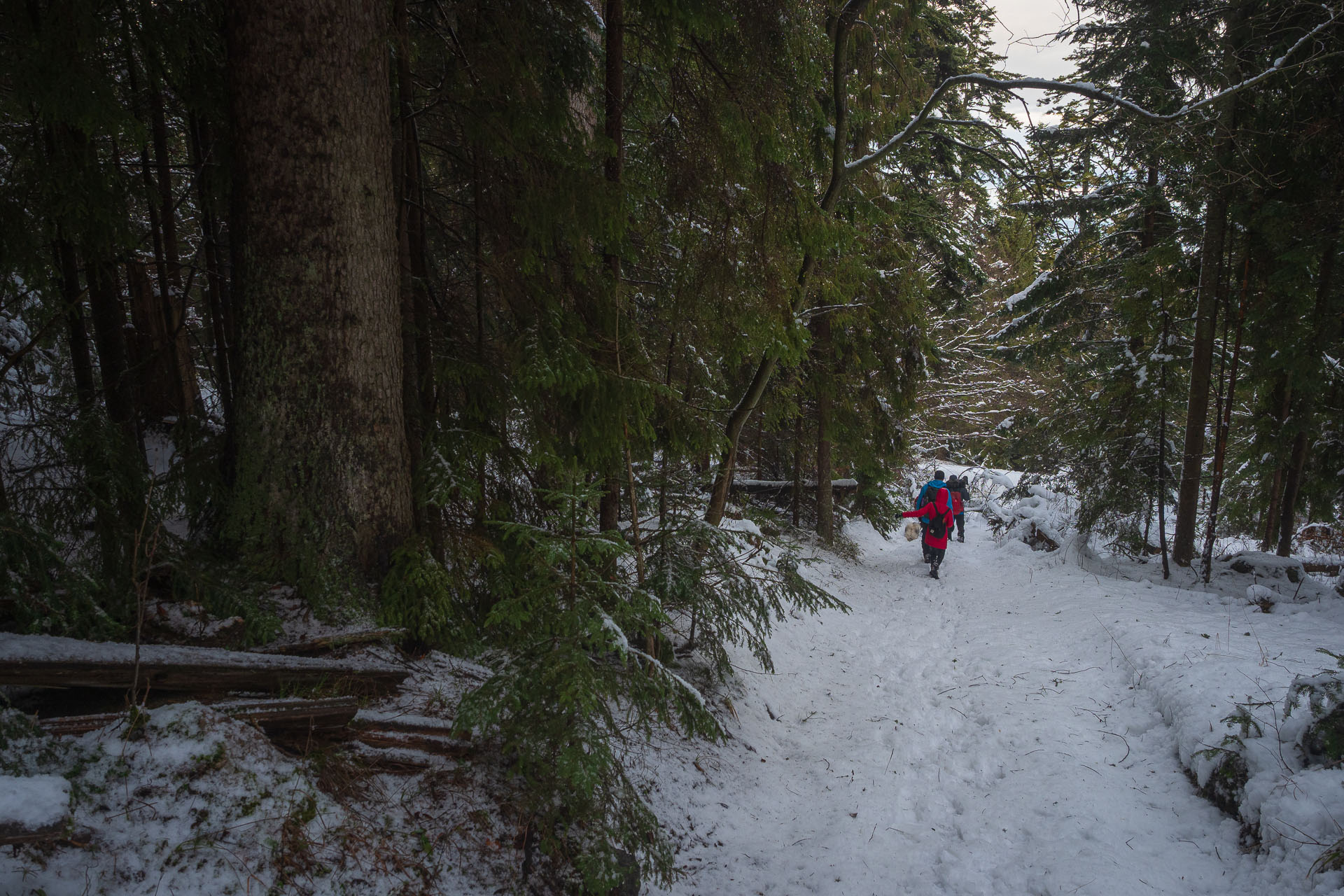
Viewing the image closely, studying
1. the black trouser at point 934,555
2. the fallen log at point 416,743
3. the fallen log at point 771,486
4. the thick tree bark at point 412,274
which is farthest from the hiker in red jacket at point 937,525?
the fallen log at point 416,743

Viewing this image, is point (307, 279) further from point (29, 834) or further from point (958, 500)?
point (958, 500)

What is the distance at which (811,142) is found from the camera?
641cm

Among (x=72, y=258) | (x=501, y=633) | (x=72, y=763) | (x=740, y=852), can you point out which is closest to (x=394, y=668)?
(x=501, y=633)

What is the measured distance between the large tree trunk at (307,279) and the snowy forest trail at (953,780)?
9.76 feet

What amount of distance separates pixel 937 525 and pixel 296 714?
1091 cm

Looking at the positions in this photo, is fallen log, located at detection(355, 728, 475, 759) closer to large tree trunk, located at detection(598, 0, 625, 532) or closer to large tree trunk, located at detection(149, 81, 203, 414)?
large tree trunk, located at detection(598, 0, 625, 532)

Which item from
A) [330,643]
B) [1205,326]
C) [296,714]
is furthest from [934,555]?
[296,714]

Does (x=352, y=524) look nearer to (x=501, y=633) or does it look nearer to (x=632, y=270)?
(x=501, y=633)

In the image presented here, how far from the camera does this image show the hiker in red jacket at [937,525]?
1122cm

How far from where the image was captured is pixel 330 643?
3361 millimetres

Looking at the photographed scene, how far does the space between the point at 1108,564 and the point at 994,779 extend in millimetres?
8696

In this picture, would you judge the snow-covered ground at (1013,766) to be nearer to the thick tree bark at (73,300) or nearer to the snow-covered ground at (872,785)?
the snow-covered ground at (872,785)

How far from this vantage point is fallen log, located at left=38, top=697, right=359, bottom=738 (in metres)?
2.74

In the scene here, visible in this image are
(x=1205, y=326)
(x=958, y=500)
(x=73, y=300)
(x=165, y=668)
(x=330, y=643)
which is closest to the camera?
(x=165, y=668)
